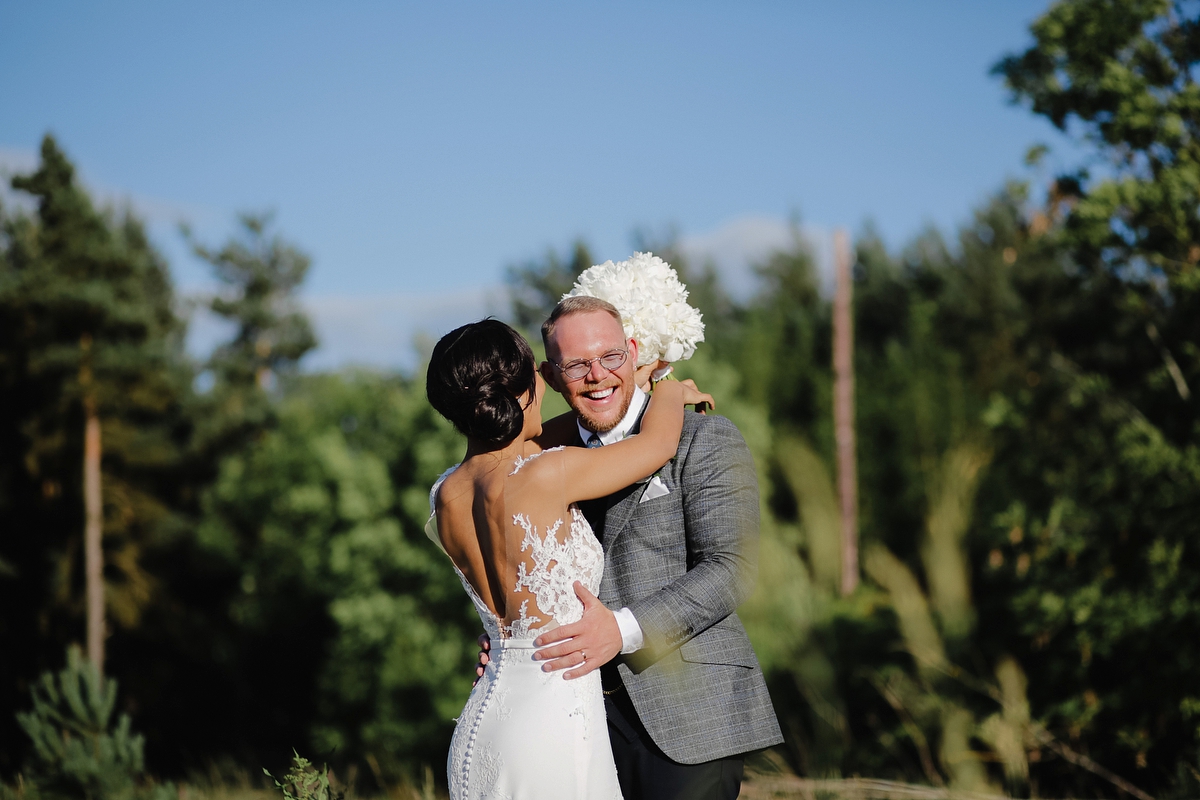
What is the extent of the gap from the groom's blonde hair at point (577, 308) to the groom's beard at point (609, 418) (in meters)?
0.21

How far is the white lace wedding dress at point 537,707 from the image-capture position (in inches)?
108

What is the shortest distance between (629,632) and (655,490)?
426 mm

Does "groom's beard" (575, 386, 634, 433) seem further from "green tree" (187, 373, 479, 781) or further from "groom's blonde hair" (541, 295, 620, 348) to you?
"green tree" (187, 373, 479, 781)

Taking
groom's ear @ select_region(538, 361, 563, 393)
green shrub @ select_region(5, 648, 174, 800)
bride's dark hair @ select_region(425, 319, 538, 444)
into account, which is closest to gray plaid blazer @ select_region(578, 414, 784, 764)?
groom's ear @ select_region(538, 361, 563, 393)

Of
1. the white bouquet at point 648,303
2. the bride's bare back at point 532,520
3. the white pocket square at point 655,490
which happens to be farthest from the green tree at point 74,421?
the white pocket square at point 655,490

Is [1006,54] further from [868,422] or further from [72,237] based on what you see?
[72,237]

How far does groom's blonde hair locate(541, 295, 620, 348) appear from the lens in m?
3.08

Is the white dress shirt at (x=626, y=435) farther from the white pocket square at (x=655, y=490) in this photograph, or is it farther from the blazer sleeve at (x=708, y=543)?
the white pocket square at (x=655, y=490)

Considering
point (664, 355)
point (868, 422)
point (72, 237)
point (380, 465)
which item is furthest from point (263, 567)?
point (664, 355)

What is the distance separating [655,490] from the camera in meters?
3.02

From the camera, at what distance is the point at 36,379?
25000 millimetres

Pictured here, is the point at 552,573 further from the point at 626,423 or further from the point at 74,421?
the point at 74,421

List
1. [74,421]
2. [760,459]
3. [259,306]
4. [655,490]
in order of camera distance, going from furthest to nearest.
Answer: [259,306] < [74,421] < [760,459] < [655,490]

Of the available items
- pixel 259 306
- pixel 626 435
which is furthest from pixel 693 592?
pixel 259 306
